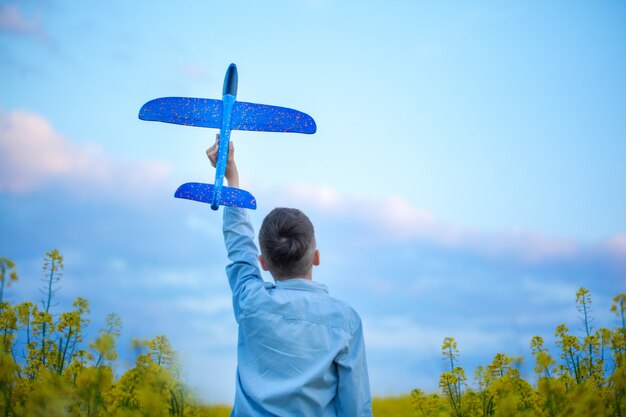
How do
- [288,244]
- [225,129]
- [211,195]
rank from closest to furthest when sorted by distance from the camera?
[288,244]
[211,195]
[225,129]

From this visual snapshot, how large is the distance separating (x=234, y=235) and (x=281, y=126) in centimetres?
126

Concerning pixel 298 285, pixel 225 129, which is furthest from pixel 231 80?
pixel 298 285

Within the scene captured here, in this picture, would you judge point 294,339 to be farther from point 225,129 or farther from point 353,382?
point 225,129

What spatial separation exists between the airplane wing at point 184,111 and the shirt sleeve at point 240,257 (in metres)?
1.09

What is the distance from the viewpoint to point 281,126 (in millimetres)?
4387

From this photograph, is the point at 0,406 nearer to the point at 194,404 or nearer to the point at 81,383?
the point at 81,383

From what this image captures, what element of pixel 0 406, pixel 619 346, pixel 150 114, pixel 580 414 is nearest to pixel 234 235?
pixel 150 114

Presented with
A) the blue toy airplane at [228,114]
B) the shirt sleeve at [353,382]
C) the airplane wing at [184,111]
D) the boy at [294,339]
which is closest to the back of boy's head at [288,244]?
the boy at [294,339]

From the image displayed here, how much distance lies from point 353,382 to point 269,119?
2243 millimetres

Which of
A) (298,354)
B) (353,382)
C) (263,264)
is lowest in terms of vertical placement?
(353,382)

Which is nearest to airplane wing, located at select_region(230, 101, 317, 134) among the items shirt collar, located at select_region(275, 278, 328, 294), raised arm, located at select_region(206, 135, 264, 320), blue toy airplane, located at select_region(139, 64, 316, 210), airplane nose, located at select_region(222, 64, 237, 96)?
blue toy airplane, located at select_region(139, 64, 316, 210)

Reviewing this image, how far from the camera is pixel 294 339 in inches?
115

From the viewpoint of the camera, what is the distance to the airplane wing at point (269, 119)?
14.2 ft

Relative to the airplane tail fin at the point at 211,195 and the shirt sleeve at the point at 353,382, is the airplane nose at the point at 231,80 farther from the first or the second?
the shirt sleeve at the point at 353,382
